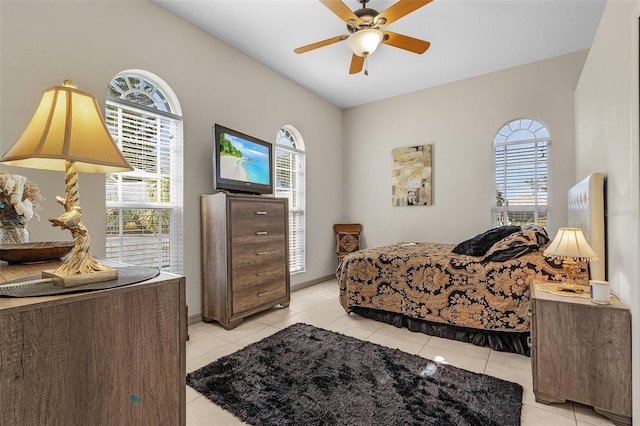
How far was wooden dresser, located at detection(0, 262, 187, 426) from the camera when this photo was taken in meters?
0.71

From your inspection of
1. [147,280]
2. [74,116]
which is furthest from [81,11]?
[147,280]

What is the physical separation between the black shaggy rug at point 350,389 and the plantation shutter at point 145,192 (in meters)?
1.27

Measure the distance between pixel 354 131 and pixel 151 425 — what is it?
203 inches

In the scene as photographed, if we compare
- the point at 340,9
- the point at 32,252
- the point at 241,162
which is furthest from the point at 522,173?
the point at 32,252

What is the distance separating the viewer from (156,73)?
277 centimetres

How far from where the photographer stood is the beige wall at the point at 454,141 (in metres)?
3.77

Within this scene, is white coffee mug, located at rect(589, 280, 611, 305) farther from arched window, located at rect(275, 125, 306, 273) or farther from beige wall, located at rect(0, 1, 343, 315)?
arched window, located at rect(275, 125, 306, 273)

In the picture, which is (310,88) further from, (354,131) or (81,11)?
(81,11)

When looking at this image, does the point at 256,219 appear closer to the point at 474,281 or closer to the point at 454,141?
the point at 474,281

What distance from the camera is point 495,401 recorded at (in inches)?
70.7

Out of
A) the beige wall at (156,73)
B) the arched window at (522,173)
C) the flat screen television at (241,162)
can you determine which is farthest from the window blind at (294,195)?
the arched window at (522,173)

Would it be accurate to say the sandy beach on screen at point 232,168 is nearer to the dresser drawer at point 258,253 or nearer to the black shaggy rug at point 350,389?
the dresser drawer at point 258,253

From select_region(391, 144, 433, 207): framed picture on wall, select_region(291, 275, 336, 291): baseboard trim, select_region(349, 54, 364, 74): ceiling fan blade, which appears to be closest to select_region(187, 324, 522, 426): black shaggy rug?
select_region(291, 275, 336, 291): baseboard trim

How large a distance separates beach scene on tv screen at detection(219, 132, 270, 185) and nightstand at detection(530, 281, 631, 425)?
282 cm
